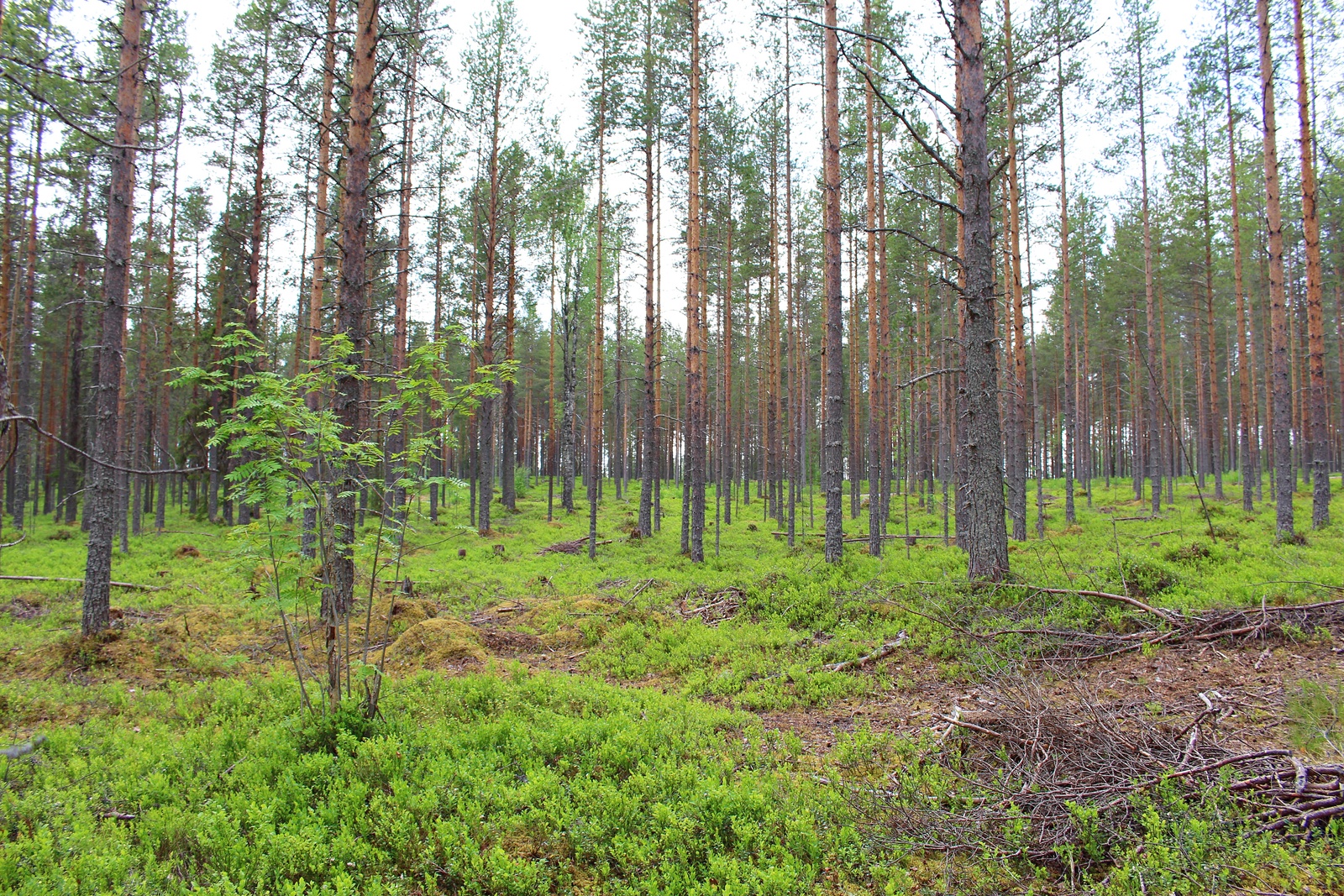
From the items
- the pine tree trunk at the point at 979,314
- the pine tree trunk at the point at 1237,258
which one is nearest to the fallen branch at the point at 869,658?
the pine tree trunk at the point at 979,314

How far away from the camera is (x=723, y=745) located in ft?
15.3

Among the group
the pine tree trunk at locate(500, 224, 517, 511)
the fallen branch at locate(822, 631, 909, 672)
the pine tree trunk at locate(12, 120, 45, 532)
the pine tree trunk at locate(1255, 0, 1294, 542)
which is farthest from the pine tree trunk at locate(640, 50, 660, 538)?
the pine tree trunk at locate(12, 120, 45, 532)

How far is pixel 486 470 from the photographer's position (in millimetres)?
20297

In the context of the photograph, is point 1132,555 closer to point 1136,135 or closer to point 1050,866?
point 1050,866

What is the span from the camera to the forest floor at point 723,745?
3064 mm

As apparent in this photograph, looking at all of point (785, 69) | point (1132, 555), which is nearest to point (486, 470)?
point (785, 69)

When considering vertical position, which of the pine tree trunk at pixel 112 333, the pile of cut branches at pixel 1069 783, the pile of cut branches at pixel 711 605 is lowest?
the pile of cut branches at pixel 711 605

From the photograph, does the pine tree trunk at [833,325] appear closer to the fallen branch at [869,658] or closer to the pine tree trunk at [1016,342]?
the fallen branch at [869,658]

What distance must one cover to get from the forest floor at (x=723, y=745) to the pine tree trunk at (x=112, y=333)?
0.67 meters

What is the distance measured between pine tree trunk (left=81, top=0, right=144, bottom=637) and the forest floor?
26.2 inches

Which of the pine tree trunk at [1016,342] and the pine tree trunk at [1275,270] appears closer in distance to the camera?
the pine tree trunk at [1275,270]

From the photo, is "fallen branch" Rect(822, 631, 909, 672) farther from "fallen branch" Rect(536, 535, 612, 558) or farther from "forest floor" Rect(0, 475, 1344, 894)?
"fallen branch" Rect(536, 535, 612, 558)

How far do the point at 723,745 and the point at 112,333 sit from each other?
8742mm

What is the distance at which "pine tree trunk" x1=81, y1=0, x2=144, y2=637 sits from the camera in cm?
733
